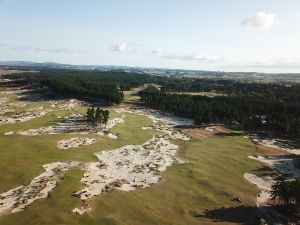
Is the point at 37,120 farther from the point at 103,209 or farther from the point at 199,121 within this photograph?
the point at 103,209

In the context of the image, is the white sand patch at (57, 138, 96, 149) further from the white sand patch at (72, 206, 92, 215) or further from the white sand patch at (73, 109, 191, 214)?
the white sand patch at (72, 206, 92, 215)

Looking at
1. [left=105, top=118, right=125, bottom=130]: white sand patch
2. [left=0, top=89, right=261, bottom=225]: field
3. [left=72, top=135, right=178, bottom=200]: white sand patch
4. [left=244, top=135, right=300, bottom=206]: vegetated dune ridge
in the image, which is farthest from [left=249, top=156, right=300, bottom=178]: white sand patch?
[left=105, top=118, right=125, bottom=130]: white sand patch

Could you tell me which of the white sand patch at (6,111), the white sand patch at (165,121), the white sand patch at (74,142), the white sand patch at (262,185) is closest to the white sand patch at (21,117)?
the white sand patch at (6,111)

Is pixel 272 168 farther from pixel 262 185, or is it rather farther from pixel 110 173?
pixel 110 173

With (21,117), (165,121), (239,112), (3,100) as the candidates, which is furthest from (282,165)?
(3,100)

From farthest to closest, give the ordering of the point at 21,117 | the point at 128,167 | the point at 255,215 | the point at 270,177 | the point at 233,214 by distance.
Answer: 1. the point at 21,117
2. the point at 128,167
3. the point at 270,177
4. the point at 233,214
5. the point at 255,215

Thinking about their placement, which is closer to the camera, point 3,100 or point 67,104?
point 67,104

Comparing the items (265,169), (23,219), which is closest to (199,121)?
(265,169)
